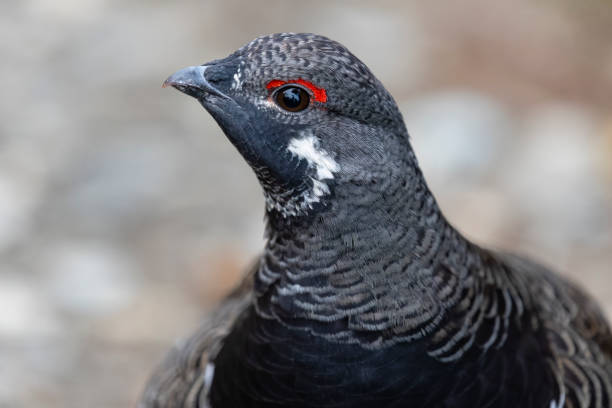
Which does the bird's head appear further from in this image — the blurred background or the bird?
the blurred background

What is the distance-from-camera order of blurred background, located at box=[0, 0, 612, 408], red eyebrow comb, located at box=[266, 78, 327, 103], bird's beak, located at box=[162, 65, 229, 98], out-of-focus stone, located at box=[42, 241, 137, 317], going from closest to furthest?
1. red eyebrow comb, located at box=[266, 78, 327, 103]
2. bird's beak, located at box=[162, 65, 229, 98]
3. blurred background, located at box=[0, 0, 612, 408]
4. out-of-focus stone, located at box=[42, 241, 137, 317]

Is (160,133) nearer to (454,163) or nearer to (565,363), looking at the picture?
(454,163)

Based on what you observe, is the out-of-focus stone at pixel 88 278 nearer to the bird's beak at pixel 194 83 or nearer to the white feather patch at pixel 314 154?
the bird's beak at pixel 194 83

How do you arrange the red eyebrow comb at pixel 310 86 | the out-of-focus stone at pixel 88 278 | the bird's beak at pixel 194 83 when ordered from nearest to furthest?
1. the red eyebrow comb at pixel 310 86
2. the bird's beak at pixel 194 83
3. the out-of-focus stone at pixel 88 278

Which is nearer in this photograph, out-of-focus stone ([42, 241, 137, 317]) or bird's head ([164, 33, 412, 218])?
bird's head ([164, 33, 412, 218])

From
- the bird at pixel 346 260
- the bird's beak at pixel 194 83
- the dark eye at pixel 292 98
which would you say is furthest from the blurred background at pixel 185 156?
the dark eye at pixel 292 98

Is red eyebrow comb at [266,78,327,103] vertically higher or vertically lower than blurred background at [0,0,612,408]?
lower

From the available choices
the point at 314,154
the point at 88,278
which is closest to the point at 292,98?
the point at 314,154

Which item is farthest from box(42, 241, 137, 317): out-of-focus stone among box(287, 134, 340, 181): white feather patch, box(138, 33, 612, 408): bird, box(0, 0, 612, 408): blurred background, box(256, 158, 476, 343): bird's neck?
box(287, 134, 340, 181): white feather patch
